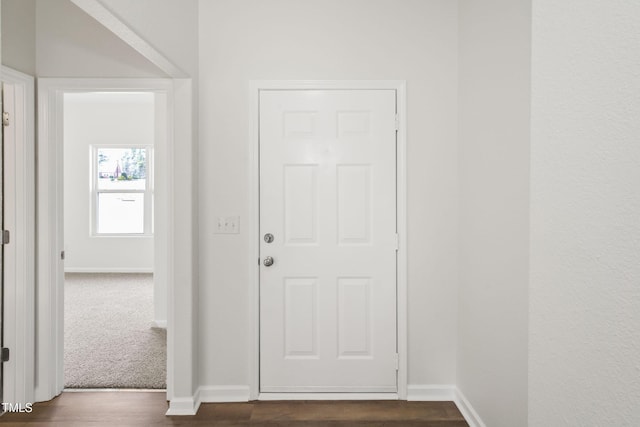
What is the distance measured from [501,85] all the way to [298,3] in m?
1.44

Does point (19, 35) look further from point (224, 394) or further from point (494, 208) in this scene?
point (494, 208)

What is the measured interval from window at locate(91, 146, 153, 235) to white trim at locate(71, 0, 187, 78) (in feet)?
16.5

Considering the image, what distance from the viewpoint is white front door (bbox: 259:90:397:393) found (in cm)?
262

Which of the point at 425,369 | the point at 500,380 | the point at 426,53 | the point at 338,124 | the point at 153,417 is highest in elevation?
the point at 426,53

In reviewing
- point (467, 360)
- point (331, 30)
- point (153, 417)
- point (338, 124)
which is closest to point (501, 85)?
point (338, 124)

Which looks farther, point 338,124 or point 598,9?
point 338,124

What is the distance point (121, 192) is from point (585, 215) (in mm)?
7330

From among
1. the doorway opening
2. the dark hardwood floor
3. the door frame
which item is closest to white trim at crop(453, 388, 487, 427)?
the dark hardwood floor

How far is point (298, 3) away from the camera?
8.53 ft

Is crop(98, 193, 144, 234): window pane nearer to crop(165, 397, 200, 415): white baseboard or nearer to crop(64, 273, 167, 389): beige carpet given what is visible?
crop(64, 273, 167, 389): beige carpet

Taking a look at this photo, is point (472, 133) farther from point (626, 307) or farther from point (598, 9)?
point (626, 307)

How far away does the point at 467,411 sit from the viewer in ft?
7.84

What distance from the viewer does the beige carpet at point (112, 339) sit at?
9.59ft

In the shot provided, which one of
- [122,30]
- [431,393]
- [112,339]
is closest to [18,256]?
[112,339]
